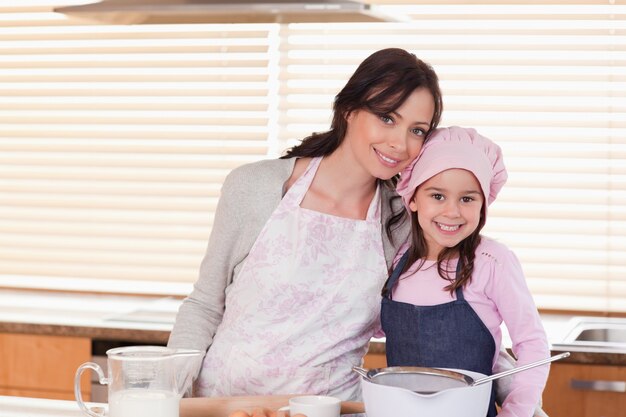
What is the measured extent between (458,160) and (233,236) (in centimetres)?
51

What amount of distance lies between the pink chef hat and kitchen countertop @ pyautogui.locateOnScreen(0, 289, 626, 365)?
707 mm

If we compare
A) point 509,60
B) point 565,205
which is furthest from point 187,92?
point 565,205

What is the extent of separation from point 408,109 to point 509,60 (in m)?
1.17

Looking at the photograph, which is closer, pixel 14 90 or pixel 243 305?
pixel 243 305

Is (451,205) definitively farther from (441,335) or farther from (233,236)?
(233,236)

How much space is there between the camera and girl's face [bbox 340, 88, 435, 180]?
1900 mm

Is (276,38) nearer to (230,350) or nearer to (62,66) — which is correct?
(62,66)

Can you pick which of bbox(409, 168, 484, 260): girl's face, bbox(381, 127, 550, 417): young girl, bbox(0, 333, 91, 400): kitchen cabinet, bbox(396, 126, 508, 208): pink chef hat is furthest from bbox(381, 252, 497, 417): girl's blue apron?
bbox(0, 333, 91, 400): kitchen cabinet

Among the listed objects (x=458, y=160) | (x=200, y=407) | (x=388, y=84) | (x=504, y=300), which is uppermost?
(x=388, y=84)

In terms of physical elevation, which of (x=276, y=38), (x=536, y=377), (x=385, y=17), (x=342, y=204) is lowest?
(x=536, y=377)

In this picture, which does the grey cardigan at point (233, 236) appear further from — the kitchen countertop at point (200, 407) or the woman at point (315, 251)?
the kitchen countertop at point (200, 407)

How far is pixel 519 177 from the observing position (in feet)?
9.74

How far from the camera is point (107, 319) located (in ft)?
9.02

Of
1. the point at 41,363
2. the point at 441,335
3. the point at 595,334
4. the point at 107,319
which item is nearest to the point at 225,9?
the point at 441,335
